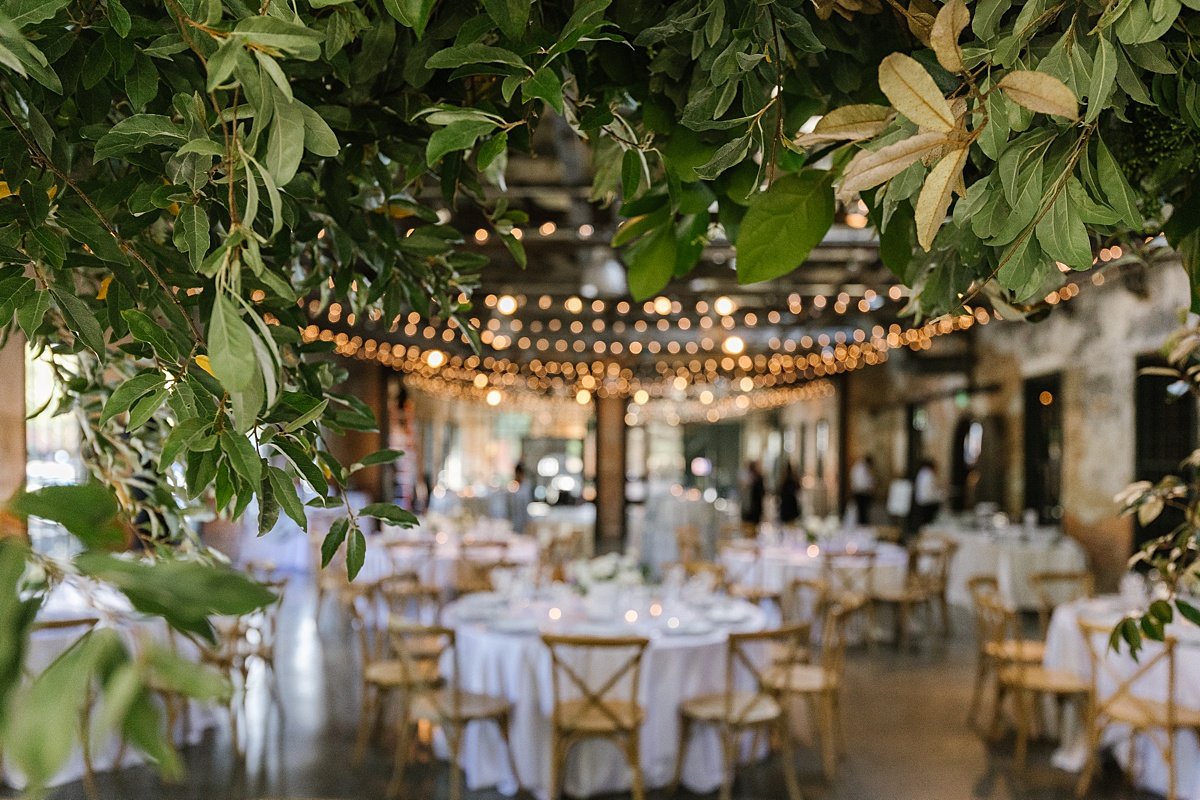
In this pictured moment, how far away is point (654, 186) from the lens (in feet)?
3.37

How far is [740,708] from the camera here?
4.95 metres

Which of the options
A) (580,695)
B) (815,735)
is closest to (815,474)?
(815,735)

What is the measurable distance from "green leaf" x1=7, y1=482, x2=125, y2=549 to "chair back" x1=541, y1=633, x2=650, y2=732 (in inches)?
162

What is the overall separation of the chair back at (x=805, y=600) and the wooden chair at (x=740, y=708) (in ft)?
2.68

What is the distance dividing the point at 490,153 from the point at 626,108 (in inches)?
17.9

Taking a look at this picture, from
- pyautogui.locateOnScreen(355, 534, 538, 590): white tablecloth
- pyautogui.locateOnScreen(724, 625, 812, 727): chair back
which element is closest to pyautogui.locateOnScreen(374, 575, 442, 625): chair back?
pyautogui.locateOnScreen(355, 534, 538, 590): white tablecloth

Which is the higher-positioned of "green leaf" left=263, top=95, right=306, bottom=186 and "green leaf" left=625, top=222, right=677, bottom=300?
"green leaf" left=625, top=222, right=677, bottom=300

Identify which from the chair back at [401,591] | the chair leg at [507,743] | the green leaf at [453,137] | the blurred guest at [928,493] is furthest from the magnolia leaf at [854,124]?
the blurred guest at [928,493]

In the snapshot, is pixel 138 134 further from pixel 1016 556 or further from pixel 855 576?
pixel 1016 556

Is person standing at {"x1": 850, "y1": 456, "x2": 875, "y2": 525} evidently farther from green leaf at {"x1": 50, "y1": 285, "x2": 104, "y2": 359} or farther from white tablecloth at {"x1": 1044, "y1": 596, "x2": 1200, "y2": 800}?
green leaf at {"x1": 50, "y1": 285, "x2": 104, "y2": 359}

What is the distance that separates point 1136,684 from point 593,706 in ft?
9.45

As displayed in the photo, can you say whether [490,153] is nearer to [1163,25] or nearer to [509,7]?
[509,7]

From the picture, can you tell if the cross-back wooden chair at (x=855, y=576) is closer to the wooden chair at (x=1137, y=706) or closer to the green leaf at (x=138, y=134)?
the wooden chair at (x=1137, y=706)

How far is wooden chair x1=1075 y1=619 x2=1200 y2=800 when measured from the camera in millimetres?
4535
